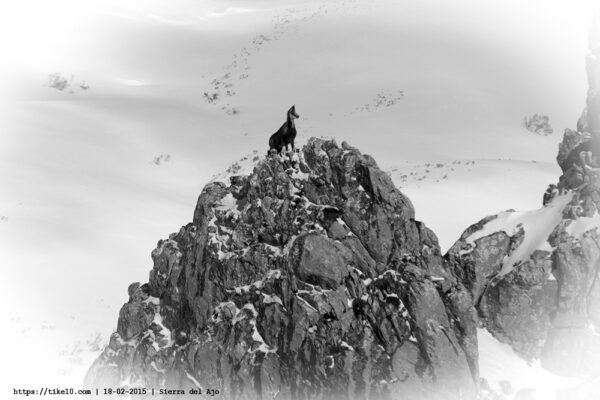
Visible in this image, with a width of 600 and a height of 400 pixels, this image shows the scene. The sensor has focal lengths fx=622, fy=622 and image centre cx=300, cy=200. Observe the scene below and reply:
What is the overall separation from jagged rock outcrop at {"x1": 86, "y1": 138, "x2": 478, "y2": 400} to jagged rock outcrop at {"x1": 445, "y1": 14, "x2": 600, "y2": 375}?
1.96m

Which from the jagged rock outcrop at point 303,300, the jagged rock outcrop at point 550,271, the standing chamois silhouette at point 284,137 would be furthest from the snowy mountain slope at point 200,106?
the standing chamois silhouette at point 284,137

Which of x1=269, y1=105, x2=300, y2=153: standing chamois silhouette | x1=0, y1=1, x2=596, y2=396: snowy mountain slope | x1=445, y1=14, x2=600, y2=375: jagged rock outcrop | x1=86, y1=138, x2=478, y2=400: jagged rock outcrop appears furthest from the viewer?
x1=0, y1=1, x2=596, y2=396: snowy mountain slope

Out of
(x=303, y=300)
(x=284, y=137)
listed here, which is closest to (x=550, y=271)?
(x=303, y=300)

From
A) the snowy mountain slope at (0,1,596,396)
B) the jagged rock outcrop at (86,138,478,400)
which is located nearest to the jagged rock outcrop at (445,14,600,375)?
the jagged rock outcrop at (86,138,478,400)

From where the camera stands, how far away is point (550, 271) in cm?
1923

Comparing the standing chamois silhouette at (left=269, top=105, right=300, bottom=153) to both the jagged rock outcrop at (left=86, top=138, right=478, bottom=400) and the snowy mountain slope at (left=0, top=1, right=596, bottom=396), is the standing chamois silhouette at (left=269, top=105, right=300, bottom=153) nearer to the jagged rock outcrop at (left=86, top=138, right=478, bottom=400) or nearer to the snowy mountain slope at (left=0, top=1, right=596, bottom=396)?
the jagged rock outcrop at (left=86, top=138, right=478, bottom=400)

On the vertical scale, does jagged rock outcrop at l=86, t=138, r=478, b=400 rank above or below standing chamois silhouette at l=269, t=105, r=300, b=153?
below

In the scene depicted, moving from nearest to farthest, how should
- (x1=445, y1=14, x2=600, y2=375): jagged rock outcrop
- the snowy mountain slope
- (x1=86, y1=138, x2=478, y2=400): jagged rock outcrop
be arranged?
(x1=86, y1=138, x2=478, y2=400): jagged rock outcrop < (x1=445, y1=14, x2=600, y2=375): jagged rock outcrop < the snowy mountain slope

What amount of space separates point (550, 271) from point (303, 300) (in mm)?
7867

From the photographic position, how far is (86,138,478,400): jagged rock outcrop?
55.5 feet

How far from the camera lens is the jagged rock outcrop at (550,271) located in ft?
61.5

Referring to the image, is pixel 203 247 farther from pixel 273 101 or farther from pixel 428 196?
pixel 273 101

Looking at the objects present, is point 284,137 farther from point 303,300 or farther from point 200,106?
point 200,106

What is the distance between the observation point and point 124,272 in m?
27.4
